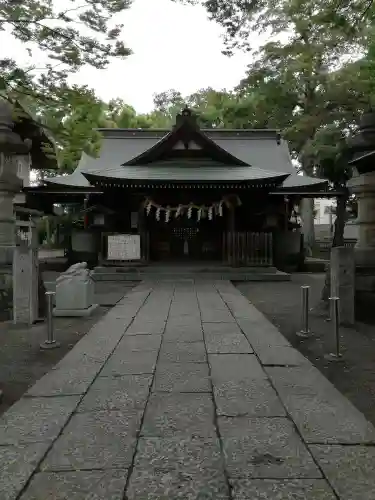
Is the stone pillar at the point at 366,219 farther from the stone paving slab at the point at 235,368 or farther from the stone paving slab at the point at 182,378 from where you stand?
the stone paving slab at the point at 182,378

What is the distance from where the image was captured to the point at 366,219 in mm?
7254

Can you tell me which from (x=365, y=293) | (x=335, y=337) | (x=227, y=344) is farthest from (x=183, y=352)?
(x=365, y=293)

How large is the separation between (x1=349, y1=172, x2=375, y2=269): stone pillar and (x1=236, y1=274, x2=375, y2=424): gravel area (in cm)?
124

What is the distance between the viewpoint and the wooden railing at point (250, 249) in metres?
14.5

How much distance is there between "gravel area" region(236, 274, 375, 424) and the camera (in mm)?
3903

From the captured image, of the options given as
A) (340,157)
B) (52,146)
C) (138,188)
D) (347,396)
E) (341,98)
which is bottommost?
(347,396)

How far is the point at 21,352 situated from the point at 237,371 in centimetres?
291

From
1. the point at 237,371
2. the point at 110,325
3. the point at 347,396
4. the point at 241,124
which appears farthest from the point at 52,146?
the point at 241,124

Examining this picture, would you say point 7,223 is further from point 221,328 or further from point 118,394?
point 118,394

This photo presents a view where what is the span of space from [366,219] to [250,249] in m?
7.45

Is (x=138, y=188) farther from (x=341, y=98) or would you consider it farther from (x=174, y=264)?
(x=341, y=98)

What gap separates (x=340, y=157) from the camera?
2095 centimetres

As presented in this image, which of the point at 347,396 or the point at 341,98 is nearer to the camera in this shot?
the point at 347,396

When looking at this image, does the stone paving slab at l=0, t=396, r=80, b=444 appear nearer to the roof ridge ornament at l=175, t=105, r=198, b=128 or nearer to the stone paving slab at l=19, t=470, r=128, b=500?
the stone paving slab at l=19, t=470, r=128, b=500
